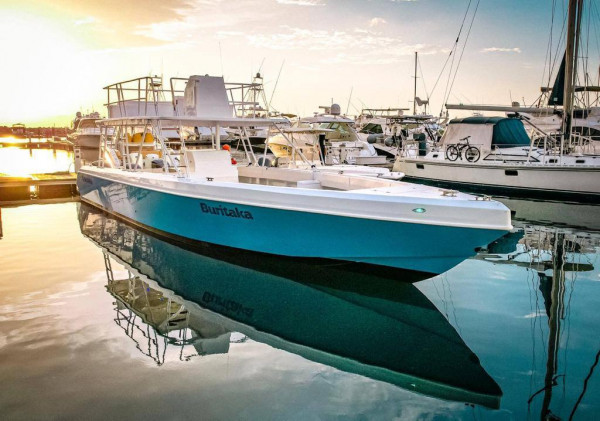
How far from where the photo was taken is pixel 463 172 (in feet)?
67.5

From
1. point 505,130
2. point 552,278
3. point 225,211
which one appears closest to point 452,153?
point 505,130

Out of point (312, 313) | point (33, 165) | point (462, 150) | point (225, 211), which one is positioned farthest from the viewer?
point (33, 165)

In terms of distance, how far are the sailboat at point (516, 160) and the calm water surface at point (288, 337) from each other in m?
8.88

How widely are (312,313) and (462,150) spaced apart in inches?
669

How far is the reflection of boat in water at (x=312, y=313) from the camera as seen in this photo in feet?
15.6

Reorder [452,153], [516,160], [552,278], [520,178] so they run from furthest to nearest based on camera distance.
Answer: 1. [452,153]
2. [516,160]
3. [520,178]
4. [552,278]

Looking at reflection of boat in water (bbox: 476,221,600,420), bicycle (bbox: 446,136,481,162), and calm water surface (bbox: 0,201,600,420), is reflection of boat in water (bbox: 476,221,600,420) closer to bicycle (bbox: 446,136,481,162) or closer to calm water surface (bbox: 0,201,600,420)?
calm water surface (bbox: 0,201,600,420)

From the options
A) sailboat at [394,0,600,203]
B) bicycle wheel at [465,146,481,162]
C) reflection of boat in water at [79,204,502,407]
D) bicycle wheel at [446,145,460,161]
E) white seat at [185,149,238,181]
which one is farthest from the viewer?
bicycle wheel at [446,145,460,161]

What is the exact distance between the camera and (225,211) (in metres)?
8.09

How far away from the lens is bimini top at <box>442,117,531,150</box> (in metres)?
20.7

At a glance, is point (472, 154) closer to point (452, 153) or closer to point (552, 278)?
point (452, 153)

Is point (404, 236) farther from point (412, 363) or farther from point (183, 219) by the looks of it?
point (183, 219)

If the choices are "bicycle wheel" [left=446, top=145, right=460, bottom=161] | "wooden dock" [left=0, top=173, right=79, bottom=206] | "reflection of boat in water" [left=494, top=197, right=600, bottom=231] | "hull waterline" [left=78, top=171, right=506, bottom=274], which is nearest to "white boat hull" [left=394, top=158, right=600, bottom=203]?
"bicycle wheel" [left=446, top=145, right=460, bottom=161]

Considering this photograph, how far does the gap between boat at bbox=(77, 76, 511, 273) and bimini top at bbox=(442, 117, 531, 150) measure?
529 inches
